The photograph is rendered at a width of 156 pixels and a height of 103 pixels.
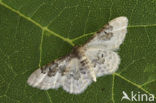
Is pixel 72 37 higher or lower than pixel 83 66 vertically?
higher

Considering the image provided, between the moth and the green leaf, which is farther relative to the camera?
the moth

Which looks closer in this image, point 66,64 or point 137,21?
point 137,21

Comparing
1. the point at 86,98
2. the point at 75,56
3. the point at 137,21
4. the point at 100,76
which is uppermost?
the point at 137,21

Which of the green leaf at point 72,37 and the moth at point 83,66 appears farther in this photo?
the moth at point 83,66

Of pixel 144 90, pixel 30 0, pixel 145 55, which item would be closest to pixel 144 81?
pixel 144 90

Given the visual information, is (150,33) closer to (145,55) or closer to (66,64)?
(145,55)
